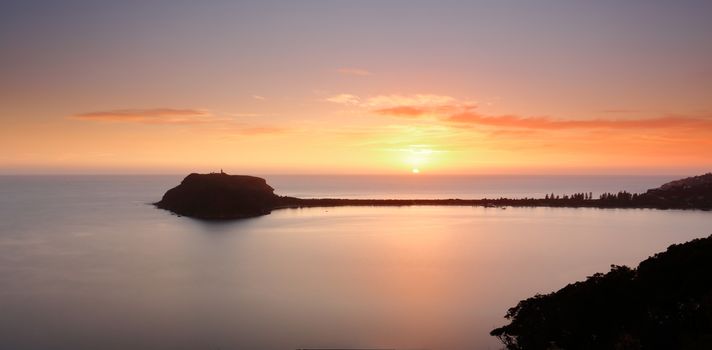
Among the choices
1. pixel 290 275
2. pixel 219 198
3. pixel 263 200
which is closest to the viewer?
pixel 290 275

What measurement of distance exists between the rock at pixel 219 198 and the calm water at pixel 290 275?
794cm

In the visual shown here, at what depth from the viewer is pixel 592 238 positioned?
2822 inches

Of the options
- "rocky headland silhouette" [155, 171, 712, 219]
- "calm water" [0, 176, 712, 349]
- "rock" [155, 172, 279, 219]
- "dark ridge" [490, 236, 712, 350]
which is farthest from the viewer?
"rocky headland silhouette" [155, 171, 712, 219]

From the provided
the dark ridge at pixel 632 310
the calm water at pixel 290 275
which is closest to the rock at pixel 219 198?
the calm water at pixel 290 275

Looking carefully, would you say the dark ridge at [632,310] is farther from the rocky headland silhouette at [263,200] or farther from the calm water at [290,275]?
the rocky headland silhouette at [263,200]

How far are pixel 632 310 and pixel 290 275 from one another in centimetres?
3194

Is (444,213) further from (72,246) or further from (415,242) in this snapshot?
(72,246)

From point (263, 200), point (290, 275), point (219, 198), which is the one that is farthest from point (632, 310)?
point (263, 200)

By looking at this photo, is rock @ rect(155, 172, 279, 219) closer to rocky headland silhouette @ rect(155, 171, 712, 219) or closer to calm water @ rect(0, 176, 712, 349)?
rocky headland silhouette @ rect(155, 171, 712, 219)

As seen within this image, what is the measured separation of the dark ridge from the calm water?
5.46 metres

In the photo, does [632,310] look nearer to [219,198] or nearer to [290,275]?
[290,275]

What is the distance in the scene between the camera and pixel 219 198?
340 ft

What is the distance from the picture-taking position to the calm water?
30.1 metres

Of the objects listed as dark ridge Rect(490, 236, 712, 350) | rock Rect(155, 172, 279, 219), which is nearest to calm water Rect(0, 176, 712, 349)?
dark ridge Rect(490, 236, 712, 350)
